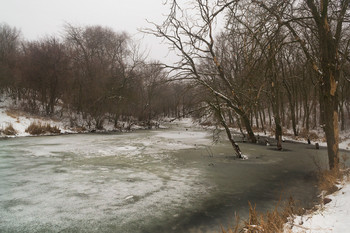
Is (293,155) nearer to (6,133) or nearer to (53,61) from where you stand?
(6,133)

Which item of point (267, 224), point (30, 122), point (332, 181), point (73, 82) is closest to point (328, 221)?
point (267, 224)

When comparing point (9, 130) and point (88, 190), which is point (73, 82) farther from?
point (88, 190)

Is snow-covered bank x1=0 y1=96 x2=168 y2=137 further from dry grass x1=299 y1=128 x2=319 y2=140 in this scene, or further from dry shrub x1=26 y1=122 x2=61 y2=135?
dry grass x1=299 y1=128 x2=319 y2=140

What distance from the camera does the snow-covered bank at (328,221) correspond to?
3582 millimetres

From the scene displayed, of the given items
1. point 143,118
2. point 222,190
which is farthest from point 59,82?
point 222,190

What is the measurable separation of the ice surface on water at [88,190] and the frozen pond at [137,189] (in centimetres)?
2

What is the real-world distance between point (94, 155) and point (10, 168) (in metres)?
4.00

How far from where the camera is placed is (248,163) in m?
11.6

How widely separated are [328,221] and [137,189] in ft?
16.4

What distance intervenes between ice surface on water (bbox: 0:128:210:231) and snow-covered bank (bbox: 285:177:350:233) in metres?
2.70

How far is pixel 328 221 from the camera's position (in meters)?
3.94

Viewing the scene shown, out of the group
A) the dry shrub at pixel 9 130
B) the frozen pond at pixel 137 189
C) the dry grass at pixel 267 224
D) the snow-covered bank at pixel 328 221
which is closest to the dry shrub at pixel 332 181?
the frozen pond at pixel 137 189

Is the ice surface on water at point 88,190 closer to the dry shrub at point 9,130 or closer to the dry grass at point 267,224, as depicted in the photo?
the dry grass at point 267,224

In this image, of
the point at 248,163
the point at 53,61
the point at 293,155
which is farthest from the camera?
the point at 53,61
